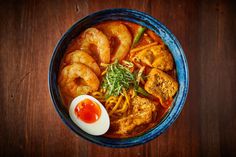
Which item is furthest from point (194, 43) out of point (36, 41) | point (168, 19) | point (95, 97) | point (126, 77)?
point (36, 41)

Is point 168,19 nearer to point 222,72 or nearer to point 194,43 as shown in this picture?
point 194,43

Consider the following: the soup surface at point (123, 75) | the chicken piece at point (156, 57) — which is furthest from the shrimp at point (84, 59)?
the chicken piece at point (156, 57)

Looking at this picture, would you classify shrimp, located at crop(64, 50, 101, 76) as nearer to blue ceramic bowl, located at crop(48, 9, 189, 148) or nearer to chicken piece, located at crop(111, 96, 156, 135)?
blue ceramic bowl, located at crop(48, 9, 189, 148)

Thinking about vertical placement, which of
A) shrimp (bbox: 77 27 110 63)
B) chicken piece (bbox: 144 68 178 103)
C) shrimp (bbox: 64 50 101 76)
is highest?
shrimp (bbox: 77 27 110 63)

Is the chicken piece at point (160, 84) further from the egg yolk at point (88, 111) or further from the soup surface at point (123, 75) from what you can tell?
the egg yolk at point (88, 111)

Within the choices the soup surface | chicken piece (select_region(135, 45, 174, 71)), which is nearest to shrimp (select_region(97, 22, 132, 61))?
the soup surface
